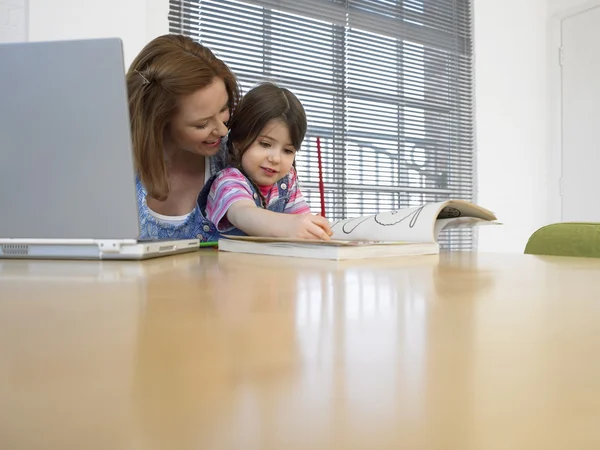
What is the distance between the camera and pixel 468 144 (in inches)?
136

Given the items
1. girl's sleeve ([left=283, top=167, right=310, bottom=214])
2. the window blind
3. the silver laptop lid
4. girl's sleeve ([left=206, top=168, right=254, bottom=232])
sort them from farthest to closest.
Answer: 1. the window blind
2. girl's sleeve ([left=283, top=167, right=310, bottom=214])
3. girl's sleeve ([left=206, top=168, right=254, bottom=232])
4. the silver laptop lid

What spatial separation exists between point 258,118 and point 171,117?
22cm

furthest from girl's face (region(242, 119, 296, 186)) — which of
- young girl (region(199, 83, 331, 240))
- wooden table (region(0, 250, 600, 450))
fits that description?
wooden table (region(0, 250, 600, 450))

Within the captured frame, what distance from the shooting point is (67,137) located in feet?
1.83

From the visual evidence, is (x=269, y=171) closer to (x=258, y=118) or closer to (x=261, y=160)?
(x=261, y=160)

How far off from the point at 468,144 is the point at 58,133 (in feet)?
10.7

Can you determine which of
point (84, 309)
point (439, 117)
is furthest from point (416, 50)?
point (84, 309)

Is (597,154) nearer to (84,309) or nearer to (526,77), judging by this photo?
(526,77)

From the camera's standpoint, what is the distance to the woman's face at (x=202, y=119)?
1172 mm

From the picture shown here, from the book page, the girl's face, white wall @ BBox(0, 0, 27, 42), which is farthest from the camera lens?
white wall @ BBox(0, 0, 27, 42)

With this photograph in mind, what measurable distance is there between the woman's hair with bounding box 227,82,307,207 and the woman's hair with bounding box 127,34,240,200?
0.54 ft

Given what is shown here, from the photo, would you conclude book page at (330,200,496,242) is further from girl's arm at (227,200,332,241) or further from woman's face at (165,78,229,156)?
woman's face at (165,78,229,156)

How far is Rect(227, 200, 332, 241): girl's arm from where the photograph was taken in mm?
871

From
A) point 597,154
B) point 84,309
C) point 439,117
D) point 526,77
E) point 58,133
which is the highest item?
point 526,77
